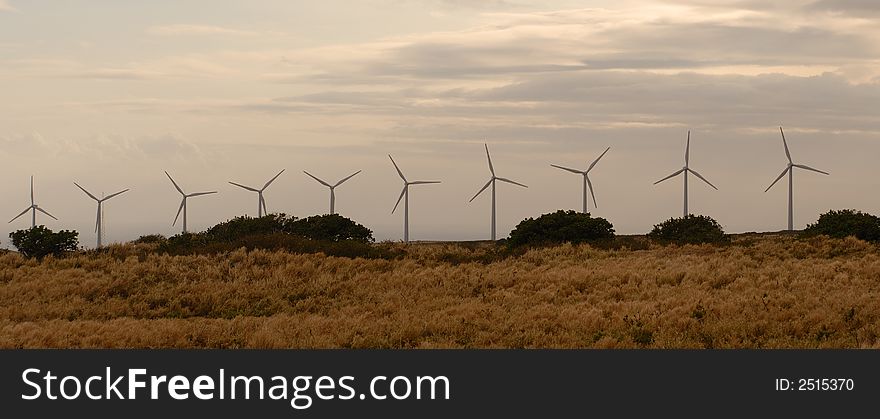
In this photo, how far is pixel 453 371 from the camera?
54.5 feet

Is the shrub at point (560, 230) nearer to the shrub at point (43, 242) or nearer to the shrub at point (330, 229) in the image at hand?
the shrub at point (330, 229)

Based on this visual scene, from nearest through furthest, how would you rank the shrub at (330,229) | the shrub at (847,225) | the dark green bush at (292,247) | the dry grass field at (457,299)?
the dry grass field at (457,299), the dark green bush at (292,247), the shrub at (847,225), the shrub at (330,229)

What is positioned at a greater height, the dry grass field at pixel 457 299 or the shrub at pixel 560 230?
the shrub at pixel 560 230

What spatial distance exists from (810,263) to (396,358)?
34298 millimetres

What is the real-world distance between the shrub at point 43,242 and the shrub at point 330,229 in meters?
16.6

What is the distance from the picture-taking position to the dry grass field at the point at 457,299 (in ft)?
94.9

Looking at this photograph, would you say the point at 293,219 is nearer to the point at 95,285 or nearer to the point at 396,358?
the point at 95,285

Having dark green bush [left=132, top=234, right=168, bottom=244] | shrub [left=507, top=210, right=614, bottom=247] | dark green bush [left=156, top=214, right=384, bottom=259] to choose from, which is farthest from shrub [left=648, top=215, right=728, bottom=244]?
dark green bush [left=132, top=234, right=168, bottom=244]

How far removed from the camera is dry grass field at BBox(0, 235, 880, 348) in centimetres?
2894

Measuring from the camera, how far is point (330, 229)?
2928 inches

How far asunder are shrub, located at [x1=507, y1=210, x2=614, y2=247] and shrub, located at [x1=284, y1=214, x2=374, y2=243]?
37.4 feet

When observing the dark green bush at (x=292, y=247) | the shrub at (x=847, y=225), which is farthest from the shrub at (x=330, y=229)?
the shrub at (x=847, y=225)

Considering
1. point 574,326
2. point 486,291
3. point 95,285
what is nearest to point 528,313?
point 574,326

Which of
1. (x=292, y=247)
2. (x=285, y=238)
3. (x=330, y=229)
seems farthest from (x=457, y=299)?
(x=330, y=229)
